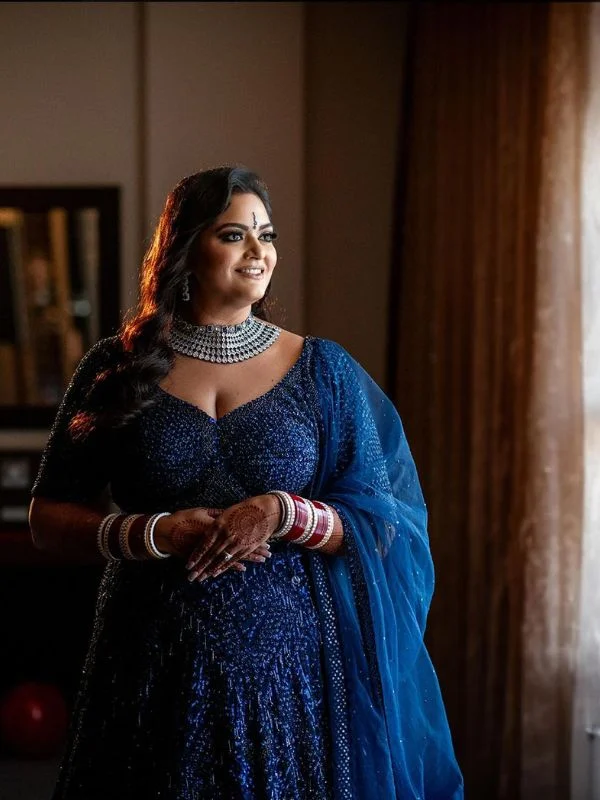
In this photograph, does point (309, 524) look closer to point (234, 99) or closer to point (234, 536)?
point (234, 536)

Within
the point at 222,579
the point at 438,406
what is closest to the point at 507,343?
the point at 438,406

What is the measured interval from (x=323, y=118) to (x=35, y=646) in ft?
7.58

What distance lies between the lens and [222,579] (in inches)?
71.4

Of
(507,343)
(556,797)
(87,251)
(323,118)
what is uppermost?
(323,118)

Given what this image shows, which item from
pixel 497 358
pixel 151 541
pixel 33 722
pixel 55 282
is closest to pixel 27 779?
pixel 33 722

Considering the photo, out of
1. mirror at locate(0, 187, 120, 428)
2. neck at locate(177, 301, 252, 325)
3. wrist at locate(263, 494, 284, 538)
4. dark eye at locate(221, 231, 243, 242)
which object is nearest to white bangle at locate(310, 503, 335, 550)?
wrist at locate(263, 494, 284, 538)

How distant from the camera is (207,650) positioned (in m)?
1.78

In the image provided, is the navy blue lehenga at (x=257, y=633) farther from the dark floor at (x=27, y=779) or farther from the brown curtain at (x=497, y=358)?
the dark floor at (x=27, y=779)

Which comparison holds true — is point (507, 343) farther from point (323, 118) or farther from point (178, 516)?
point (178, 516)

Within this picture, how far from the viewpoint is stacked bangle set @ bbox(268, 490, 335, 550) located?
1.78 meters

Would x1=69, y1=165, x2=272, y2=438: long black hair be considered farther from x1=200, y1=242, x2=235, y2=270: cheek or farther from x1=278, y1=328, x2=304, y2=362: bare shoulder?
x1=278, y1=328, x2=304, y2=362: bare shoulder

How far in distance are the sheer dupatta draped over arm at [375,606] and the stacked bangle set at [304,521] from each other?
0.05m

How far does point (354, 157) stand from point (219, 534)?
2.97m

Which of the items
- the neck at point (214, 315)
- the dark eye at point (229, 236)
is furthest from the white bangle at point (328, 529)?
the dark eye at point (229, 236)
